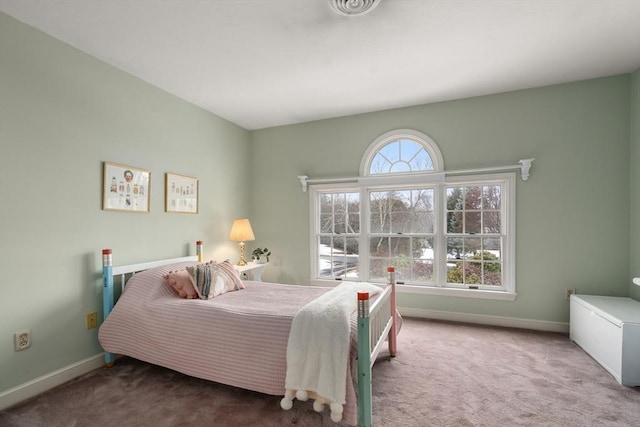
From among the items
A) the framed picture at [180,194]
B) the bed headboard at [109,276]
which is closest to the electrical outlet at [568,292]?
the framed picture at [180,194]

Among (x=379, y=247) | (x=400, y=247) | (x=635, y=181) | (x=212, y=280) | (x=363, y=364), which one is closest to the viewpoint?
(x=363, y=364)

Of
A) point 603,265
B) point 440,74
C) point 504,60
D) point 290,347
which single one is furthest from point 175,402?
point 603,265

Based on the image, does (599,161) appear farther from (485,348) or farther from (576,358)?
(485,348)

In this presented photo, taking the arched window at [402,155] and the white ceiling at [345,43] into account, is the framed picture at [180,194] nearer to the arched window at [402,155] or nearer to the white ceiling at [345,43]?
the white ceiling at [345,43]

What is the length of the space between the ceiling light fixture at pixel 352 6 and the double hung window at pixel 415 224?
191 centimetres

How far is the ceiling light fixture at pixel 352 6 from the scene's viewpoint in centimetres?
185

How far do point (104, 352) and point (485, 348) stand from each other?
132 inches

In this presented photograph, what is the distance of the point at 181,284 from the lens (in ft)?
8.13

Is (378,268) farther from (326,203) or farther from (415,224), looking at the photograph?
(326,203)

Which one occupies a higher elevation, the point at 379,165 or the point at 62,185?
the point at 379,165

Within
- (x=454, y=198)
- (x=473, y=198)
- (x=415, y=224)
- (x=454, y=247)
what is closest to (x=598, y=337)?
(x=454, y=247)

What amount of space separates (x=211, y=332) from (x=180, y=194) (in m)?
1.80

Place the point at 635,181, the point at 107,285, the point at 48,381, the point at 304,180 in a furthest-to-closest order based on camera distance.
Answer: the point at 304,180, the point at 635,181, the point at 107,285, the point at 48,381

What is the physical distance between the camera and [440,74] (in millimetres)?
2824
